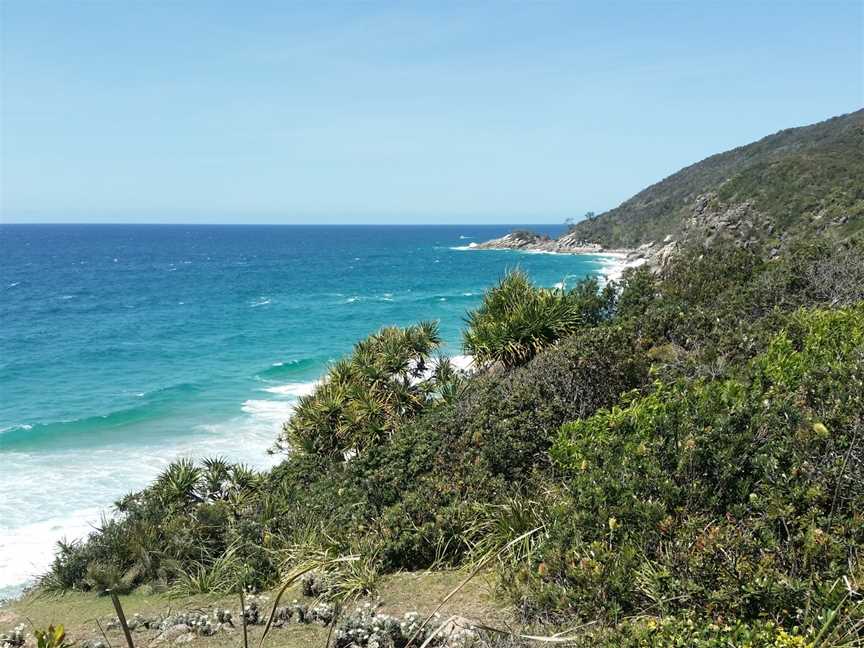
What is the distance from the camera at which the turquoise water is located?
63.2 ft

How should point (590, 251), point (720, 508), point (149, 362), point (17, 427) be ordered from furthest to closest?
point (590, 251), point (149, 362), point (17, 427), point (720, 508)

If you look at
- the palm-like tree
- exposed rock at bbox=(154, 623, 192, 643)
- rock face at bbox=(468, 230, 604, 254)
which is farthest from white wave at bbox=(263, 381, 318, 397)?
rock face at bbox=(468, 230, 604, 254)

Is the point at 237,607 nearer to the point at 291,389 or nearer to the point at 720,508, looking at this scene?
the point at 720,508

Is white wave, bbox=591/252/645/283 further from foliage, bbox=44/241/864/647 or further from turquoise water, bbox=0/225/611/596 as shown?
foliage, bbox=44/241/864/647

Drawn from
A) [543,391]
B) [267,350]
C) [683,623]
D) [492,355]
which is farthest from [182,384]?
[683,623]

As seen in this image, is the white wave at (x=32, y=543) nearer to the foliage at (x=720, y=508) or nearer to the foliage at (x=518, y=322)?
the foliage at (x=518, y=322)

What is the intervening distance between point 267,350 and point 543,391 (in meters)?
30.3

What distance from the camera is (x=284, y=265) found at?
101562 millimetres

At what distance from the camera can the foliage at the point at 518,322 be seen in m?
15.2

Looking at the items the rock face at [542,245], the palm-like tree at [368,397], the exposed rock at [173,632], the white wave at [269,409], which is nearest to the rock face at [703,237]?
the rock face at [542,245]

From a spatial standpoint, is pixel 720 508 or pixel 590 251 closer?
Result: pixel 720 508

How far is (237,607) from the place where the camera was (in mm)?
7734

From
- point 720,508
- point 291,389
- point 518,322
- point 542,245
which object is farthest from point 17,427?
point 542,245

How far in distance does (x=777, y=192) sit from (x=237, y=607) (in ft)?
208
